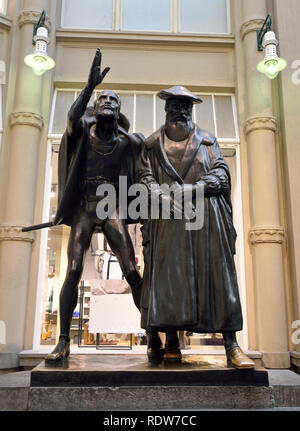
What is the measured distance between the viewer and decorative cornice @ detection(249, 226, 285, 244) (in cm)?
697

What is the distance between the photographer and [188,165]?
10.7ft

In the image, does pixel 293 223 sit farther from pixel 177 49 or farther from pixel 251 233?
pixel 177 49

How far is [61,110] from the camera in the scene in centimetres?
794

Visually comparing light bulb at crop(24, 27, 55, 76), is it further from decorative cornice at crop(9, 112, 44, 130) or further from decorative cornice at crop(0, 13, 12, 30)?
decorative cornice at crop(0, 13, 12, 30)

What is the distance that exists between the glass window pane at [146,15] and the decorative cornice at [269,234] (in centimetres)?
454

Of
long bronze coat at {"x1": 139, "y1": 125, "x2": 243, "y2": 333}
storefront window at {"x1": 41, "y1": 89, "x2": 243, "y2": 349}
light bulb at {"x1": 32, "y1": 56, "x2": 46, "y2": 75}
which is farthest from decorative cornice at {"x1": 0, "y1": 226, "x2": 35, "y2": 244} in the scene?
long bronze coat at {"x1": 139, "y1": 125, "x2": 243, "y2": 333}

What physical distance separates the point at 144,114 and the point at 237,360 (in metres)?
6.08

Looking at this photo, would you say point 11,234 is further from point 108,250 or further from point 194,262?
point 194,262

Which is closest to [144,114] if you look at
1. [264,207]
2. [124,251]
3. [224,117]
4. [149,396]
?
[224,117]

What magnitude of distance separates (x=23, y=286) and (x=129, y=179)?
408 cm

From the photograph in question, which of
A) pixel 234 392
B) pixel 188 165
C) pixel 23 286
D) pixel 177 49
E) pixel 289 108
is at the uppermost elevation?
pixel 177 49

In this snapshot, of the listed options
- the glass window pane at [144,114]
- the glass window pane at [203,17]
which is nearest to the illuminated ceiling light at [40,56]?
the glass window pane at [144,114]

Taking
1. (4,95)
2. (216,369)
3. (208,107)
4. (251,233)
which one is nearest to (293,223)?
(251,233)

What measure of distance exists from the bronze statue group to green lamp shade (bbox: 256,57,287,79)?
408 centimetres
